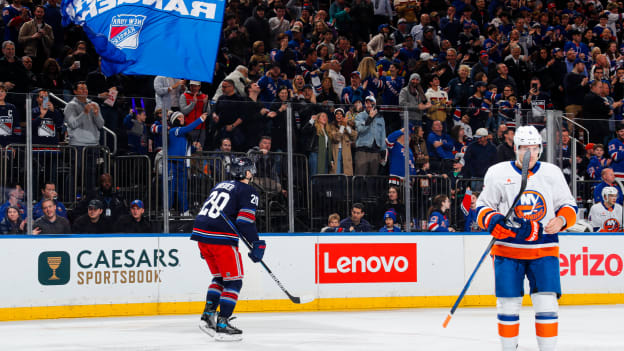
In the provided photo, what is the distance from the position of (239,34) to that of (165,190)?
4.81 metres

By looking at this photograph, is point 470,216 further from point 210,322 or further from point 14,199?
point 14,199

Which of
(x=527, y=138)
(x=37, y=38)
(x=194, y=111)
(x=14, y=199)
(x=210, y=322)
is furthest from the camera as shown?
(x=37, y=38)

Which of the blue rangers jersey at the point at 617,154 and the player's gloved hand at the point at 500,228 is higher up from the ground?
the blue rangers jersey at the point at 617,154

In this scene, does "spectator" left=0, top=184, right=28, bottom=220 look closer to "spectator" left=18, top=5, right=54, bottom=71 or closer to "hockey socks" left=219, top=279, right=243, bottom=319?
"hockey socks" left=219, top=279, right=243, bottom=319

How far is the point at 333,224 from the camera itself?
35.7 ft

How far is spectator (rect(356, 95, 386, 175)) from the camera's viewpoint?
10641 millimetres

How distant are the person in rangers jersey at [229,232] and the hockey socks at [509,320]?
2.66 m

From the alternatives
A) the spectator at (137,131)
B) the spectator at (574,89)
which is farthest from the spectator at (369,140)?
the spectator at (574,89)

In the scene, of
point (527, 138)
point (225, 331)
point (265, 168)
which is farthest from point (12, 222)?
point (527, 138)

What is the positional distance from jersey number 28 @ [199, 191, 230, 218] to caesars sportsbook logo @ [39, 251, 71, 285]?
2.47 meters

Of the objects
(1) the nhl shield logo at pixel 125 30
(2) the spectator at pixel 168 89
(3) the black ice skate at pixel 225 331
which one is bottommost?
(3) the black ice skate at pixel 225 331

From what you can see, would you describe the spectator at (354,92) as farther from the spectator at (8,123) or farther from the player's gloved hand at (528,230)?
the player's gloved hand at (528,230)

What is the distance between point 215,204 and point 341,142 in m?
2.77

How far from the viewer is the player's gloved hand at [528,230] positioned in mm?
6070
